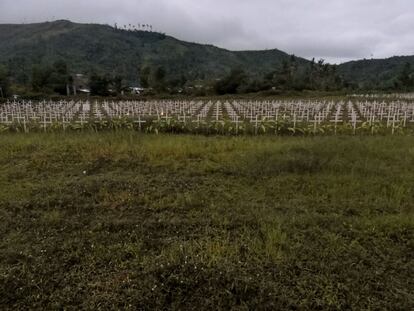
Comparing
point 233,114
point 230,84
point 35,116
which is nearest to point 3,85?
point 35,116

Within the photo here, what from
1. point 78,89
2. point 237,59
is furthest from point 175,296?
point 237,59

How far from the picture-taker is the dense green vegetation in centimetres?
5147

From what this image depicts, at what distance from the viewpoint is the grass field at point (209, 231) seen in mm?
3803

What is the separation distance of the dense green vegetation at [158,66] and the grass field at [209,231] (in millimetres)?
39083

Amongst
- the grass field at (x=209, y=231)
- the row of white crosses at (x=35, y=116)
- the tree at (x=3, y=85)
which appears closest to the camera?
the grass field at (x=209, y=231)

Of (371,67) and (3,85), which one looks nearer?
(3,85)

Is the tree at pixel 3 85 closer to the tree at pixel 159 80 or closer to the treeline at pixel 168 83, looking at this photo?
the treeline at pixel 168 83

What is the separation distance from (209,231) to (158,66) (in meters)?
63.1

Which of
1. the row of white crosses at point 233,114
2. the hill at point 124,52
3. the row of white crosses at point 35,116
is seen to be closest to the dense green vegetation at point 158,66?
the hill at point 124,52

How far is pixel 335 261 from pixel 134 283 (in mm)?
2299

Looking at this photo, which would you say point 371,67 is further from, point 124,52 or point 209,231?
point 209,231

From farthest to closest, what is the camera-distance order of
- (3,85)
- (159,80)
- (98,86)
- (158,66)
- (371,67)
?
(371,67)
(158,66)
(159,80)
(98,86)
(3,85)

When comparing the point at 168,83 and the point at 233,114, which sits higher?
the point at 168,83

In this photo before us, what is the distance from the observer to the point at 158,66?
65.4 metres
